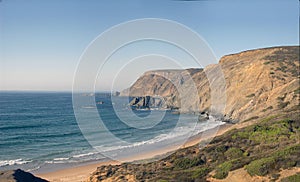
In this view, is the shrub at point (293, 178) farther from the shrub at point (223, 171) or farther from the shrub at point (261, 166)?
the shrub at point (223, 171)

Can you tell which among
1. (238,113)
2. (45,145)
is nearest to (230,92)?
(238,113)

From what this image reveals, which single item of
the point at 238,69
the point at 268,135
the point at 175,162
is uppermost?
the point at 238,69

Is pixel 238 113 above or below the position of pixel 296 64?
below

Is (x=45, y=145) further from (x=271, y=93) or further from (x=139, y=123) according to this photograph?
(x=271, y=93)

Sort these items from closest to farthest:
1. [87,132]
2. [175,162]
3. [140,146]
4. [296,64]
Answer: [175,162] → [140,146] → [87,132] → [296,64]

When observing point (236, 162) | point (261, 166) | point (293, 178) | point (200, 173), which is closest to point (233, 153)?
point (236, 162)

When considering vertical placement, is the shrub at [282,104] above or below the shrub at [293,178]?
above

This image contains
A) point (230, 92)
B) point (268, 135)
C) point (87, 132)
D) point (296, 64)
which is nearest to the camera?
point (268, 135)

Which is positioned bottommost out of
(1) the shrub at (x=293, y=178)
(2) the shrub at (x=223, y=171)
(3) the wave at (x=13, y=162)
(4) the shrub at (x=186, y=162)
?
(3) the wave at (x=13, y=162)

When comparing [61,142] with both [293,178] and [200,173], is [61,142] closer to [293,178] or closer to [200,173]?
[200,173]

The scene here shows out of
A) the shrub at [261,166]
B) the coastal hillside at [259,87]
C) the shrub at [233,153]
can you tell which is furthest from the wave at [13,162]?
the shrub at [261,166]
